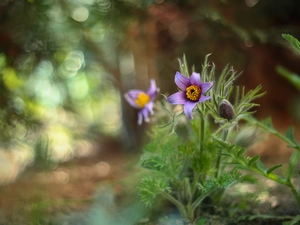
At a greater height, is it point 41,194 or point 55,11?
point 55,11

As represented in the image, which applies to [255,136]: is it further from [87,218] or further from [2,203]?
[2,203]

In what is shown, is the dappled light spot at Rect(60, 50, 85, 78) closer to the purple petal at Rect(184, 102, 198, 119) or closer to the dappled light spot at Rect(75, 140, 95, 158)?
the dappled light spot at Rect(75, 140, 95, 158)

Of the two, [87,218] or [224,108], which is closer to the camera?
[224,108]

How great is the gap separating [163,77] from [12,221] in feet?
1.61

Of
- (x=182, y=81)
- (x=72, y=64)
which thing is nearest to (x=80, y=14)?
(x=72, y=64)

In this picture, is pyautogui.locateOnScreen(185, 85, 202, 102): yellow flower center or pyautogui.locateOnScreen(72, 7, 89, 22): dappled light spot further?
pyautogui.locateOnScreen(72, 7, 89, 22): dappled light spot

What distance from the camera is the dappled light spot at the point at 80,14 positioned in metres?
0.81

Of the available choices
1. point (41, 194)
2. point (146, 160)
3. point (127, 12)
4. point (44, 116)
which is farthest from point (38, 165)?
point (127, 12)

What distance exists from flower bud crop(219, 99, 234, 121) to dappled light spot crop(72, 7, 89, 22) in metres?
0.46

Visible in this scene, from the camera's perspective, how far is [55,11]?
30.5 inches

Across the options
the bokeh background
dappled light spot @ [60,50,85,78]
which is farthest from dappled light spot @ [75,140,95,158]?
dappled light spot @ [60,50,85,78]

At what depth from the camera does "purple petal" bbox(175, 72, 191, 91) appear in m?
0.49

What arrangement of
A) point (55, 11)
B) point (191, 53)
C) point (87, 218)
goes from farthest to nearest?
point (191, 53)
point (55, 11)
point (87, 218)

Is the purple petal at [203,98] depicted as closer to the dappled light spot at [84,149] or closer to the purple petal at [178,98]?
the purple petal at [178,98]
